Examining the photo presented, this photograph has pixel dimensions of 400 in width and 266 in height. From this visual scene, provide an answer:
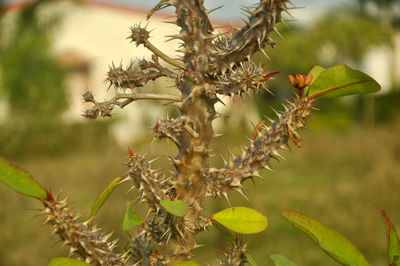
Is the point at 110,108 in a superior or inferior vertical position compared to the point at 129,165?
superior

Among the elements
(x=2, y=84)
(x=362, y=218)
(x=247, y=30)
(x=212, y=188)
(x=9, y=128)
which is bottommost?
(x=212, y=188)

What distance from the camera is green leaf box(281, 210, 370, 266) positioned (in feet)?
3.14

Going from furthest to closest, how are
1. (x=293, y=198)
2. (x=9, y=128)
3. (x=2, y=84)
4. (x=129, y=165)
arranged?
(x=2, y=84) → (x=9, y=128) → (x=293, y=198) → (x=129, y=165)

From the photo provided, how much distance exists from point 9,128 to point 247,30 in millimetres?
16941

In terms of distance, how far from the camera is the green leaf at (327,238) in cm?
96

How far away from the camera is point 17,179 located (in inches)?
34.0

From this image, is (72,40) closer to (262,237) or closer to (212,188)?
(262,237)

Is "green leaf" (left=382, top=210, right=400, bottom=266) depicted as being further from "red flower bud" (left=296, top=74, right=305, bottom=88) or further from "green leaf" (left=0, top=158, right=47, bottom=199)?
"green leaf" (left=0, top=158, right=47, bottom=199)

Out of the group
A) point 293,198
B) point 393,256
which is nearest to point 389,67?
point 293,198

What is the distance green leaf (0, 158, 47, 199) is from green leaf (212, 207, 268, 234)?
14.8 inches

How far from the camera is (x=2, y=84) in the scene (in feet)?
61.4

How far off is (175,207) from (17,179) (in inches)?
11.3

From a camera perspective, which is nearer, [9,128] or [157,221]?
[157,221]

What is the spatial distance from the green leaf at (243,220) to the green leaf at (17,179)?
1.23 ft
